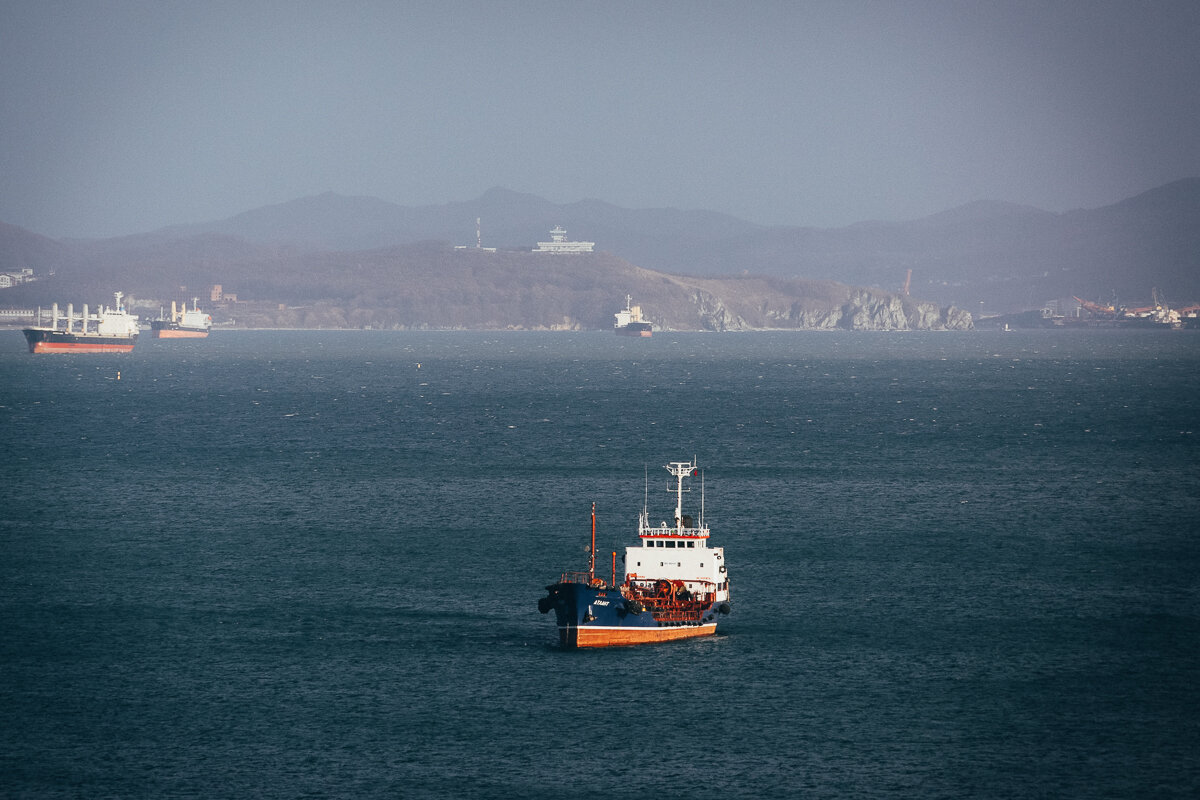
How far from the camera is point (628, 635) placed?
87.2m

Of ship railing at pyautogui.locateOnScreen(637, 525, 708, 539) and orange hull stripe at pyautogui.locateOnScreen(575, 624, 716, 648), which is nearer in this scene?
orange hull stripe at pyautogui.locateOnScreen(575, 624, 716, 648)

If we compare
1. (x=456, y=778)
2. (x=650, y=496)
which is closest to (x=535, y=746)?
(x=456, y=778)

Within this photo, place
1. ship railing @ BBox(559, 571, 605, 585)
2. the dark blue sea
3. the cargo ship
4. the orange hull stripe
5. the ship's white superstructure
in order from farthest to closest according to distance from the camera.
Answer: the ship's white superstructure, ship railing @ BBox(559, 571, 605, 585), the orange hull stripe, the cargo ship, the dark blue sea

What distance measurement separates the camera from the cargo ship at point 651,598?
282 ft

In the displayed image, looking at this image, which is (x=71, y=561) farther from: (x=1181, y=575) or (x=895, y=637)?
(x=1181, y=575)

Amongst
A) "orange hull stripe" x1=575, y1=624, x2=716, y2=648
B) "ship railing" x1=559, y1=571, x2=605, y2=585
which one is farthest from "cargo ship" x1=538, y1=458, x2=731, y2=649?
"ship railing" x1=559, y1=571, x2=605, y2=585

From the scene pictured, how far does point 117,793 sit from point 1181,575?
81.0m

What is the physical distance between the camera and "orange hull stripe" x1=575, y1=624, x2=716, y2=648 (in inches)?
3396

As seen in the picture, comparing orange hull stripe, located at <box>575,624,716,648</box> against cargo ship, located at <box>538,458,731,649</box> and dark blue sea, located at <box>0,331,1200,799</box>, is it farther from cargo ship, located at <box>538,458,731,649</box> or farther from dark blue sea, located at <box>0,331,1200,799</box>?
dark blue sea, located at <box>0,331,1200,799</box>

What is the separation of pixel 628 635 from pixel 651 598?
3.64 metres

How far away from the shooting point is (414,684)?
7906 cm

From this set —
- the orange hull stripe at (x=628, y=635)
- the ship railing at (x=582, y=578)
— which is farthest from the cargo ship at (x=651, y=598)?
the ship railing at (x=582, y=578)

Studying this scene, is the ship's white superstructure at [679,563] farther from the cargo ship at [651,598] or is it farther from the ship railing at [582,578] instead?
the ship railing at [582,578]

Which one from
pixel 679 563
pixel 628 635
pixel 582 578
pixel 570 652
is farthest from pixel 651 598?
pixel 582 578
